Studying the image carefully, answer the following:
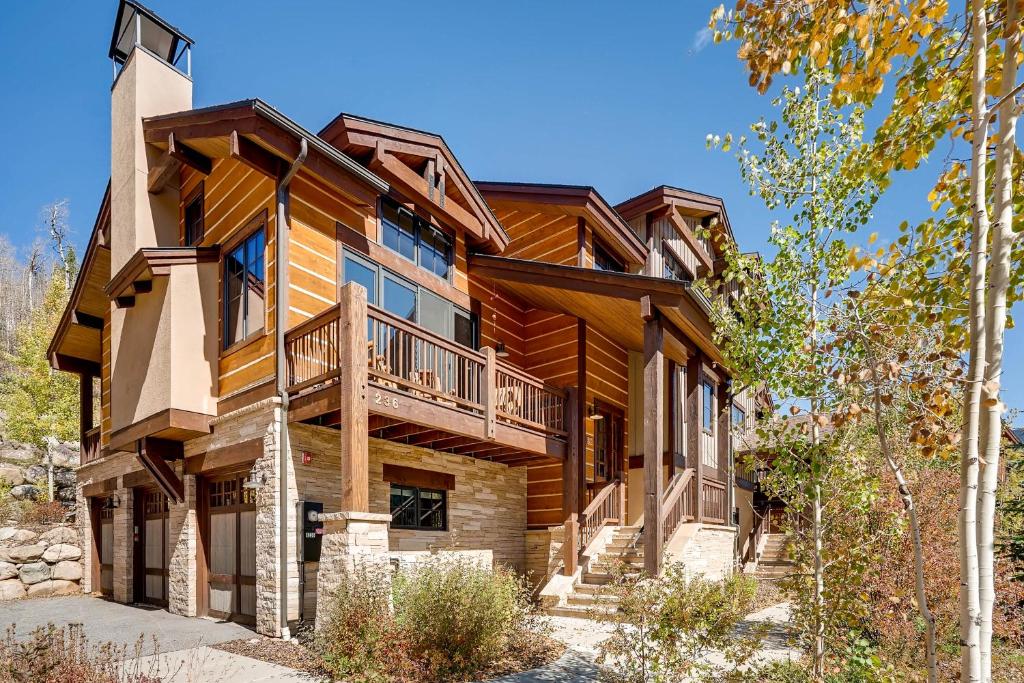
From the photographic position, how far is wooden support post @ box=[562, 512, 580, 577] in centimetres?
1217

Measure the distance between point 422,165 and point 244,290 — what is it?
154 inches

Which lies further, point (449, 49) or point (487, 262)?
point (487, 262)

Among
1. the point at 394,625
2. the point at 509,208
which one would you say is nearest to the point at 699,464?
the point at 509,208

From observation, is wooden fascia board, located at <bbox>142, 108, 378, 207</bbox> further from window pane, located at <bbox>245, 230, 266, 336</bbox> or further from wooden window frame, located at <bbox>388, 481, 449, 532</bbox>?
wooden window frame, located at <bbox>388, 481, 449, 532</bbox>

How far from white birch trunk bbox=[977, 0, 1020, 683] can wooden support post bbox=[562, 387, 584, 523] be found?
9.08 m

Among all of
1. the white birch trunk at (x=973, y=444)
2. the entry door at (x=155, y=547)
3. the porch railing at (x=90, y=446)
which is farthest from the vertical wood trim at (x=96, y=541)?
the white birch trunk at (x=973, y=444)

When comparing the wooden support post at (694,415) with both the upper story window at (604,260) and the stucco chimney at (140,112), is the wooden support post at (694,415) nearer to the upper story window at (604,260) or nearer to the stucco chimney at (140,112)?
the upper story window at (604,260)

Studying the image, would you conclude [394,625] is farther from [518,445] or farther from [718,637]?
[518,445]

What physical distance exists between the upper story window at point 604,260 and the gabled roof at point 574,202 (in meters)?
0.21

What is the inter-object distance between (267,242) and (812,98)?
23.6 feet

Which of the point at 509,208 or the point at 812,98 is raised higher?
the point at 509,208

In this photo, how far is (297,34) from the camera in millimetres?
10859

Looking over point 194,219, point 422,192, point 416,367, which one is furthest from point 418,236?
point 194,219

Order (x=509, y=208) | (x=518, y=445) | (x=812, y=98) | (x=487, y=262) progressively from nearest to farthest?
(x=812, y=98)
(x=518, y=445)
(x=487, y=262)
(x=509, y=208)
